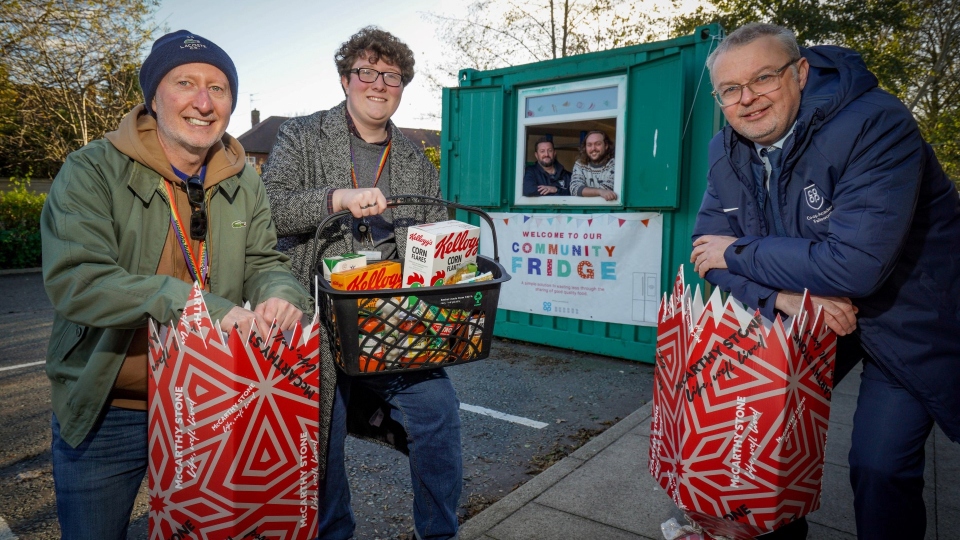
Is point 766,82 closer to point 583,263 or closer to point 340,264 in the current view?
point 340,264

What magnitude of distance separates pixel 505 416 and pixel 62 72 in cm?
1773

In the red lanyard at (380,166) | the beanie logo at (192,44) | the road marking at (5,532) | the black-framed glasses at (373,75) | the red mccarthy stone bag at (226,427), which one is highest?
the black-framed glasses at (373,75)

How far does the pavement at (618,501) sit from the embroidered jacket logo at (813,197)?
5.11 feet

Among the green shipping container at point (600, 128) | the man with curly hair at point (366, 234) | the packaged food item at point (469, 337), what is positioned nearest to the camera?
the packaged food item at point (469, 337)

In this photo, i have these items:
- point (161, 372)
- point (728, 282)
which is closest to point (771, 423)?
point (728, 282)

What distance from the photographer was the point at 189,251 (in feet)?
5.77

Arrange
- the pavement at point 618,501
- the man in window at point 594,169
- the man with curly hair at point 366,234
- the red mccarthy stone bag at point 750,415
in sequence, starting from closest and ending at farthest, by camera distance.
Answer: the red mccarthy stone bag at point 750,415
the man with curly hair at point 366,234
the pavement at point 618,501
the man in window at point 594,169

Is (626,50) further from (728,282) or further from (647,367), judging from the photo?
(728,282)

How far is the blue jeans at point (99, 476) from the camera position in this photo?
5.42ft

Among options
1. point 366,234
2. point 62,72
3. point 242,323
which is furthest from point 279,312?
point 62,72

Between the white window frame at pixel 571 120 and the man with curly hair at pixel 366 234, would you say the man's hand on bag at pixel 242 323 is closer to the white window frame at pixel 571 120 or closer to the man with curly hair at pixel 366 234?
the man with curly hair at pixel 366 234

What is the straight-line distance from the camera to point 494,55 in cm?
2103

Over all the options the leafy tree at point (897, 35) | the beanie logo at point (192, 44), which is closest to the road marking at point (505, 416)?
the beanie logo at point (192, 44)

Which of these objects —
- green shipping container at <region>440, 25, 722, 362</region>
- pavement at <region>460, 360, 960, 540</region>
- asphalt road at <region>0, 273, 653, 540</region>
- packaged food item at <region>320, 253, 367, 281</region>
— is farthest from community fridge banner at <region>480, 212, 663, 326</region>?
packaged food item at <region>320, 253, 367, 281</region>
